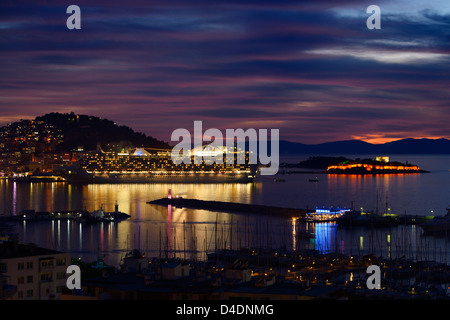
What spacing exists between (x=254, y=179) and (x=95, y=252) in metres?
40.4

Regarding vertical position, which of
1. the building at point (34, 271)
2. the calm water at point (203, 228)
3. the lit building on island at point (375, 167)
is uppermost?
the lit building on island at point (375, 167)

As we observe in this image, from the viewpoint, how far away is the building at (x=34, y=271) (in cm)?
817

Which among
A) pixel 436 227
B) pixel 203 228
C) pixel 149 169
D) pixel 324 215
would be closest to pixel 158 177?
pixel 149 169

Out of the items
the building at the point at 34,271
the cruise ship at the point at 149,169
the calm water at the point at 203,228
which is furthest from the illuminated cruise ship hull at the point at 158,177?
the building at the point at 34,271

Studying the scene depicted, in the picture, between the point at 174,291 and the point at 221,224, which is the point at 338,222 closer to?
the point at 221,224

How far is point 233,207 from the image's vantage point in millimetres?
31703

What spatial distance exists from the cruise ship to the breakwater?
68.5ft

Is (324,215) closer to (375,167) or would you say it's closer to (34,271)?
(34,271)

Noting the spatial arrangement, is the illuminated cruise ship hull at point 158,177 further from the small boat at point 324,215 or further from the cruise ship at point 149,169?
the small boat at point 324,215

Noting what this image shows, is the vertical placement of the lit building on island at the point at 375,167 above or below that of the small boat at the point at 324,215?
above

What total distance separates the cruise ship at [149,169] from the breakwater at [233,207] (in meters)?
20.9

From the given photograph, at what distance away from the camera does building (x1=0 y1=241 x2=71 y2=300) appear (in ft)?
26.8

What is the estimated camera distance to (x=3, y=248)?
8781mm
